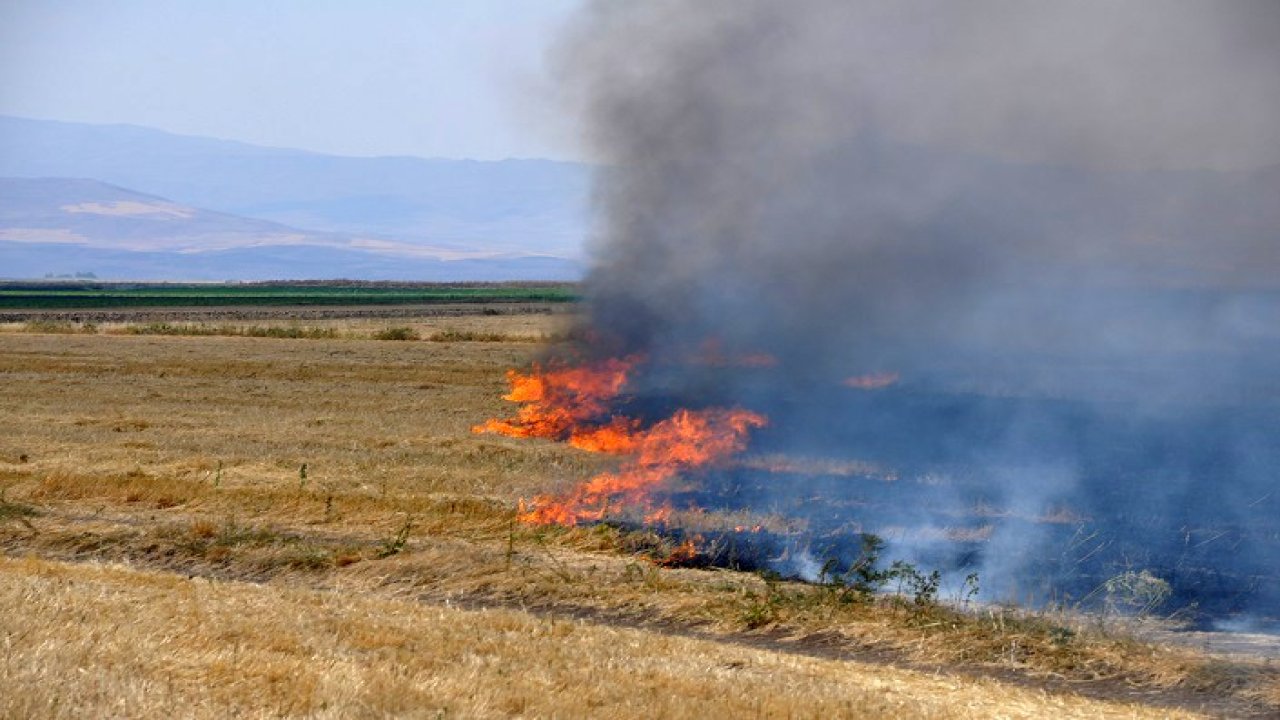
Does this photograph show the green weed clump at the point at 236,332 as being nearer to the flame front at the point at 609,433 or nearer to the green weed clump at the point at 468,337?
the green weed clump at the point at 468,337

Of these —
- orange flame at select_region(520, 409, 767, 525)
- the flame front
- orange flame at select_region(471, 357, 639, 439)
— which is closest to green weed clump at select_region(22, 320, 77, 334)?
the flame front

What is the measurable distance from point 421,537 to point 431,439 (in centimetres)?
868

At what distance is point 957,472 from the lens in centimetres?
2230

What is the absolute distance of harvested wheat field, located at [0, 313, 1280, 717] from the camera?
9625 mm

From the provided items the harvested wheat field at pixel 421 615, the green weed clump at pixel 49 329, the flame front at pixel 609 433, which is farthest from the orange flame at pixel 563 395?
the green weed clump at pixel 49 329

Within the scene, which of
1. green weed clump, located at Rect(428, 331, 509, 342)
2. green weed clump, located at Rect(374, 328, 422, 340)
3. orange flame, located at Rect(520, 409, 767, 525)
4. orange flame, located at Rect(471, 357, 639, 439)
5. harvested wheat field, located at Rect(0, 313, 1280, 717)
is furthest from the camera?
green weed clump, located at Rect(374, 328, 422, 340)

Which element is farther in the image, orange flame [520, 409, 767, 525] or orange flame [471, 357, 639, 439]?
orange flame [471, 357, 639, 439]

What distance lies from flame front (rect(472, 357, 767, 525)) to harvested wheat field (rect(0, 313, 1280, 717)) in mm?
584

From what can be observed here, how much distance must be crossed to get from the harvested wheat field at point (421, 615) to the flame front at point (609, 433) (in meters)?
0.58

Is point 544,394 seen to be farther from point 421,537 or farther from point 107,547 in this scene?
point 107,547

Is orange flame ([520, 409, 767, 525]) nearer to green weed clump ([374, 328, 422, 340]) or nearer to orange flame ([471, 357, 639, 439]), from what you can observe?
orange flame ([471, 357, 639, 439])

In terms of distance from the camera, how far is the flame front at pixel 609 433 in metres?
19.4

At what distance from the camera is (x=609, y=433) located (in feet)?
82.1

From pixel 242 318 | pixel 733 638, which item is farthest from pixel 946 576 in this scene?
pixel 242 318
